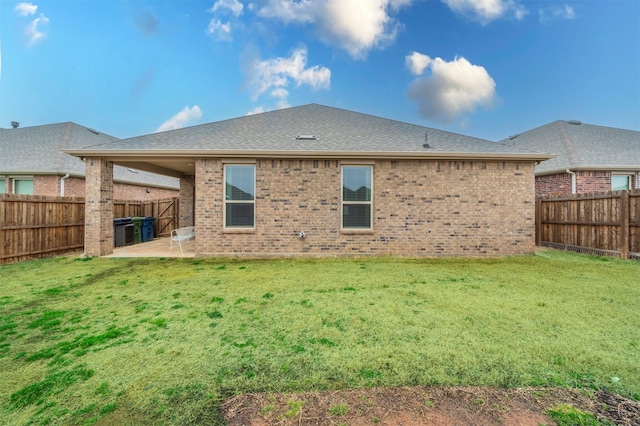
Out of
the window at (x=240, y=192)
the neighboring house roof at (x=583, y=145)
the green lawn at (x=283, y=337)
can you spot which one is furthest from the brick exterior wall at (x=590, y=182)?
the window at (x=240, y=192)

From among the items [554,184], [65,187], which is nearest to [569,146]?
[554,184]

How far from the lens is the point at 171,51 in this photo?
14.8 metres

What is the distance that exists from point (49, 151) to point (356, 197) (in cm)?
1500

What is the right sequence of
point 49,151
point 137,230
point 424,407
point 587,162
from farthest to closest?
1. point 49,151
2. point 587,162
3. point 137,230
4. point 424,407

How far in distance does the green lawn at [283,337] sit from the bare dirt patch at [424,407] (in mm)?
130

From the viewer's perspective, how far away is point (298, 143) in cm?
882

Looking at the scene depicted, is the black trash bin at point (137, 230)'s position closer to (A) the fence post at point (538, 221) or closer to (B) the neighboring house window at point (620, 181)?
(A) the fence post at point (538, 221)

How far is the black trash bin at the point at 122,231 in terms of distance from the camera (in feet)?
34.3

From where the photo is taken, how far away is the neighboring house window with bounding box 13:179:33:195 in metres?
12.4

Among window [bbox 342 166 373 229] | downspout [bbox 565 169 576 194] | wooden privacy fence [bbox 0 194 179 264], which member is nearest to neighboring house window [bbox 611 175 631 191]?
downspout [bbox 565 169 576 194]

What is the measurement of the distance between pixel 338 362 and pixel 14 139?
20.8 meters

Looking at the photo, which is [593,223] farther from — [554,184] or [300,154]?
[300,154]

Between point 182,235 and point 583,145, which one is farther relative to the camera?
point 583,145

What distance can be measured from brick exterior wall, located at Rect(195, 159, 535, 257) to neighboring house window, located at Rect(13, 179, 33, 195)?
10054 millimetres
